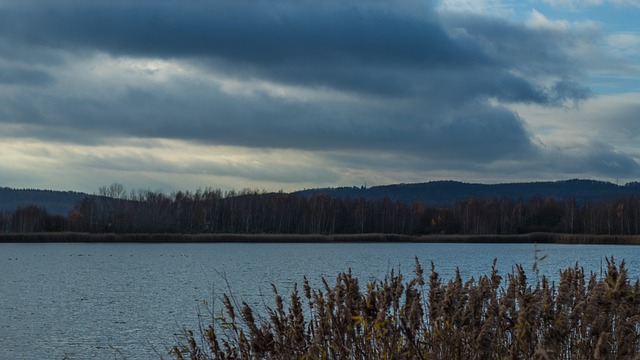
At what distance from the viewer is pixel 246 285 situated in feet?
138

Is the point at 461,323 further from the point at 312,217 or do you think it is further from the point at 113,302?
the point at 312,217

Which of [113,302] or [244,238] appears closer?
[113,302]

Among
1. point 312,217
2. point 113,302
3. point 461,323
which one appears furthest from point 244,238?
point 461,323

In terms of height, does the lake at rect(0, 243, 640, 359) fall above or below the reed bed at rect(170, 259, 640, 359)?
below

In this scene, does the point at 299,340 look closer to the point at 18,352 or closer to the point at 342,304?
the point at 342,304

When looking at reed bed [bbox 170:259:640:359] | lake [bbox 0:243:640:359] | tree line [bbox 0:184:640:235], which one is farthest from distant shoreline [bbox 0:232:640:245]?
reed bed [bbox 170:259:640:359]

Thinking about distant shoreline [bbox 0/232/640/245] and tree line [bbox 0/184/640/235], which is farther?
tree line [bbox 0/184/640/235]

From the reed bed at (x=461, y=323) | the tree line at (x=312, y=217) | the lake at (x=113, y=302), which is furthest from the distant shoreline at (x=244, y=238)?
the reed bed at (x=461, y=323)

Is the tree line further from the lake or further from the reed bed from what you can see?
the reed bed

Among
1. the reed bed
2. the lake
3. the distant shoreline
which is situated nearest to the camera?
the reed bed

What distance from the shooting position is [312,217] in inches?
5758

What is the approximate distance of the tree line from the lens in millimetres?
140000

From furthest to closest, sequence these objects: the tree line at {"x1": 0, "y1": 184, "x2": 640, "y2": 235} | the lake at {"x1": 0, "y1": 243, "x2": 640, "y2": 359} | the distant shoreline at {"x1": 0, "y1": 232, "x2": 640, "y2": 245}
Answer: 1. the tree line at {"x1": 0, "y1": 184, "x2": 640, "y2": 235}
2. the distant shoreline at {"x1": 0, "y1": 232, "x2": 640, "y2": 245}
3. the lake at {"x1": 0, "y1": 243, "x2": 640, "y2": 359}

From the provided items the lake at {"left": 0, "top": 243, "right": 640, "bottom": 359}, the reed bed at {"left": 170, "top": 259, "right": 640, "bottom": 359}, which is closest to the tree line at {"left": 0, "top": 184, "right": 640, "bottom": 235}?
the lake at {"left": 0, "top": 243, "right": 640, "bottom": 359}
